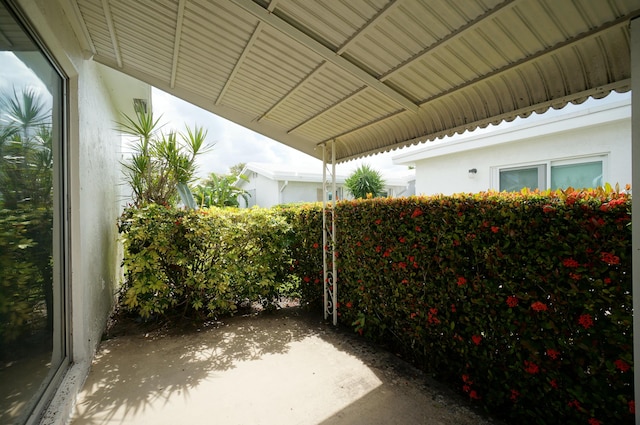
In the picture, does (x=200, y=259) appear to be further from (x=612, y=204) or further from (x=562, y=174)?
(x=562, y=174)

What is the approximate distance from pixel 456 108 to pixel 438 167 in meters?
6.21

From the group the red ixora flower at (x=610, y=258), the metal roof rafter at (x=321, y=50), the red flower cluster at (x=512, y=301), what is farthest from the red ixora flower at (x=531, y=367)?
the metal roof rafter at (x=321, y=50)

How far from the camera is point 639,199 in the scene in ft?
5.23

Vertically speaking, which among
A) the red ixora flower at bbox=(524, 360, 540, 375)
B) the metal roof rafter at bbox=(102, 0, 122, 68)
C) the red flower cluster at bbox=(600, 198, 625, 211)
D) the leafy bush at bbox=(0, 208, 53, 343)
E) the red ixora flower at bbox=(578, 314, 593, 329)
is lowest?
the red ixora flower at bbox=(524, 360, 540, 375)

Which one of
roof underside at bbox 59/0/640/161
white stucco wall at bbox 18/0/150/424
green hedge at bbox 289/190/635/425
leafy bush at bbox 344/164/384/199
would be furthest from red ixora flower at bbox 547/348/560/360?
leafy bush at bbox 344/164/384/199

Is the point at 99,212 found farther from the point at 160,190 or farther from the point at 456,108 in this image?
the point at 456,108

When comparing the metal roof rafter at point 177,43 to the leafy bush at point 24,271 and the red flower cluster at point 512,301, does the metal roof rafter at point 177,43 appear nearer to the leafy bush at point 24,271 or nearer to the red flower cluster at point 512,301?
the leafy bush at point 24,271

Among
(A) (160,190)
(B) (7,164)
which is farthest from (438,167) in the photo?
(B) (7,164)

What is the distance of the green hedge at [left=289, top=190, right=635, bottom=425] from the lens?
204 cm

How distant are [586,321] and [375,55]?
8.63 ft

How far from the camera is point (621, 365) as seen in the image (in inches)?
76.9

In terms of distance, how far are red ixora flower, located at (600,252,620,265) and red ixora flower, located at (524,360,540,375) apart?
1.02 meters

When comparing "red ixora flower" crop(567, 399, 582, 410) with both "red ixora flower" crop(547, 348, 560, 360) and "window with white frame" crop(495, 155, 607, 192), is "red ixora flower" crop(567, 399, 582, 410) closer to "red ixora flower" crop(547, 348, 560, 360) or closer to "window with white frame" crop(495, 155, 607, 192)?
"red ixora flower" crop(547, 348, 560, 360)

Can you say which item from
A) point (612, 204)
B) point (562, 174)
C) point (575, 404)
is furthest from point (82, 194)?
point (562, 174)
